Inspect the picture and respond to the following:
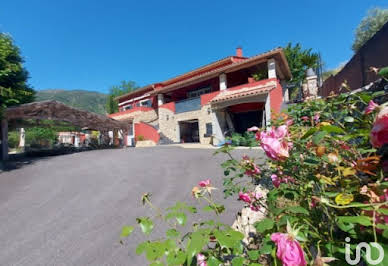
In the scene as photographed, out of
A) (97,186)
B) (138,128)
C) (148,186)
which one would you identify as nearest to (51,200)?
(97,186)

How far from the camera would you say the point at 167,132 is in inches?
625

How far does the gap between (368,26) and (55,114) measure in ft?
106

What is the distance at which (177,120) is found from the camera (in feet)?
49.3

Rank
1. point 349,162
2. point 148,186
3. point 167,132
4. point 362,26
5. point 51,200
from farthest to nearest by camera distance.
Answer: point 362,26
point 167,132
point 148,186
point 51,200
point 349,162

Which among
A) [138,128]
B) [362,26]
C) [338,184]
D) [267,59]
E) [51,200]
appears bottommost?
[51,200]

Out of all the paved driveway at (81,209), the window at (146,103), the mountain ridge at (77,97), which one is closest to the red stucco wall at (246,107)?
the paved driveway at (81,209)

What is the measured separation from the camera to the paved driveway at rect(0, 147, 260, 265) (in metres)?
2.08

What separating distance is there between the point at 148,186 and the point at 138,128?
48.8 feet

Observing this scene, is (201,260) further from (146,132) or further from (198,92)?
(146,132)

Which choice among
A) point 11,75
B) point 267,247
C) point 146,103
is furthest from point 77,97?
point 267,247

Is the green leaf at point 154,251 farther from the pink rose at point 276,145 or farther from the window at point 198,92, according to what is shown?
the window at point 198,92

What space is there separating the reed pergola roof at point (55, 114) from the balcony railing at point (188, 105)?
204 inches

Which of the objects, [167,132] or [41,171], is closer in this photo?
[41,171]

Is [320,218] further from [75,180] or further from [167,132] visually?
[167,132]
